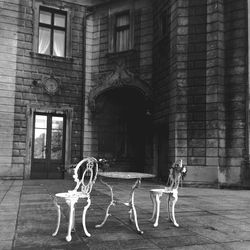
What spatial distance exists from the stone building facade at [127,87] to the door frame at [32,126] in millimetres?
44

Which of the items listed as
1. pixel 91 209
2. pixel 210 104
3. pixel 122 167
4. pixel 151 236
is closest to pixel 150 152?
pixel 122 167

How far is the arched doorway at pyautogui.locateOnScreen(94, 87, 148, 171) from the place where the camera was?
16.4m

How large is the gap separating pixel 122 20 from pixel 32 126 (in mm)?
6293

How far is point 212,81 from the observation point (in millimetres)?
12461

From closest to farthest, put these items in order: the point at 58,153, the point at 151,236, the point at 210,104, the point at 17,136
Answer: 1. the point at 151,236
2. the point at 210,104
3. the point at 17,136
4. the point at 58,153

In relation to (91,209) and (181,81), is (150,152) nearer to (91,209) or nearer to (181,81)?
(181,81)

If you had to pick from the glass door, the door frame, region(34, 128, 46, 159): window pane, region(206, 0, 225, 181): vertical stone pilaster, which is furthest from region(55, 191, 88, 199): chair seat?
region(34, 128, 46, 159): window pane

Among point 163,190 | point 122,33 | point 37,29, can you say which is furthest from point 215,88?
point 37,29

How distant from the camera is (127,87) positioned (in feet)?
51.8

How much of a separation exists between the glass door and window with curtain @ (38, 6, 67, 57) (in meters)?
2.96

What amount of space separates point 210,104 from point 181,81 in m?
1.34

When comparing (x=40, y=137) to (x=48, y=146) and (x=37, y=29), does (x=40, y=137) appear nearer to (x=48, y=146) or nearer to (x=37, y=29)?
(x=48, y=146)

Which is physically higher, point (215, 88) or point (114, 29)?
point (114, 29)

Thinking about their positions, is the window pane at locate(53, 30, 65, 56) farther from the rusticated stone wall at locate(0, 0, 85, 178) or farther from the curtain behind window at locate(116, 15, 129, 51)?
the curtain behind window at locate(116, 15, 129, 51)
